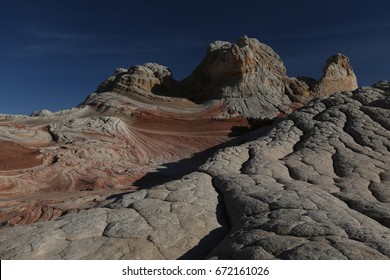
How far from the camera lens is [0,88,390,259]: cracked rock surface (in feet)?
15.6

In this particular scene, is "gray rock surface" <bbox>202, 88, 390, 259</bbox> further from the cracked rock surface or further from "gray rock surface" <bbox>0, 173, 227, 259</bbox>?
"gray rock surface" <bbox>0, 173, 227, 259</bbox>

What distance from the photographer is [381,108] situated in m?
15.3

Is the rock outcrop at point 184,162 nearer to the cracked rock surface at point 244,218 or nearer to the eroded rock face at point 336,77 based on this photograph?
the cracked rock surface at point 244,218

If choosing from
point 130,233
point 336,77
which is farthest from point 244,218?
point 336,77

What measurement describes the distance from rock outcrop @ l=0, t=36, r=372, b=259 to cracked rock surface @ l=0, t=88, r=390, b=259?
3cm

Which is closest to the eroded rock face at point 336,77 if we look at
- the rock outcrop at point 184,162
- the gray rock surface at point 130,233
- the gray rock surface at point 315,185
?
the rock outcrop at point 184,162

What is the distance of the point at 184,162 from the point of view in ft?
64.4

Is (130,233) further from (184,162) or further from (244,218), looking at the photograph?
(184,162)

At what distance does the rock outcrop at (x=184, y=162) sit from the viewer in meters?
5.94

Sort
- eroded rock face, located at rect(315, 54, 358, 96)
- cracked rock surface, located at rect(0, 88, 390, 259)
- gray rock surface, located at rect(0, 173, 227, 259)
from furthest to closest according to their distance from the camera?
eroded rock face, located at rect(315, 54, 358, 96)
gray rock surface, located at rect(0, 173, 227, 259)
cracked rock surface, located at rect(0, 88, 390, 259)

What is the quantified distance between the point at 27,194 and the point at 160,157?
8.44 m

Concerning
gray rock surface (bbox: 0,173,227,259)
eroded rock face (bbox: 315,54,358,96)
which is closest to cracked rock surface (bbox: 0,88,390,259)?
gray rock surface (bbox: 0,173,227,259)

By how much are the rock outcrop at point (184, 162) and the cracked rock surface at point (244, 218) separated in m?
0.03
